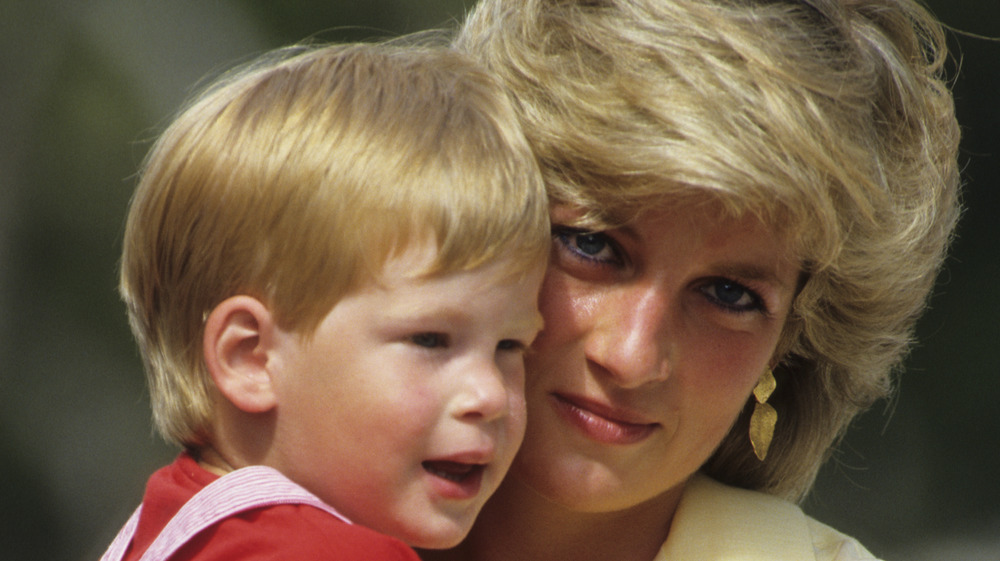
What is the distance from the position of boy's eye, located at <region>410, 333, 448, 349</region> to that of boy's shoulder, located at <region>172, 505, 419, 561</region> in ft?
0.73

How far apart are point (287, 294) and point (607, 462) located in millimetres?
566

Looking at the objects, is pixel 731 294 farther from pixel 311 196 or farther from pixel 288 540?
pixel 288 540

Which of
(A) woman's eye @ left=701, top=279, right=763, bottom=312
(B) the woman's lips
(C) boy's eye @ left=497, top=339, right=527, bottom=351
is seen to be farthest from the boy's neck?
(A) woman's eye @ left=701, top=279, right=763, bottom=312

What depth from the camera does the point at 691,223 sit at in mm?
1700

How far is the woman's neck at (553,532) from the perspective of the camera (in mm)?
1961

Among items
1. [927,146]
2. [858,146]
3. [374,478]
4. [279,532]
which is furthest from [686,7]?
[279,532]

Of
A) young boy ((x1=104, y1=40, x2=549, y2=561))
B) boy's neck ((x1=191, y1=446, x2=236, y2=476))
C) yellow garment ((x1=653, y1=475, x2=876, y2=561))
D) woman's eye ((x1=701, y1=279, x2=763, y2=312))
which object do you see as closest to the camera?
young boy ((x1=104, y1=40, x2=549, y2=561))

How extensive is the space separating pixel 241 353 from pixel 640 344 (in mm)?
528

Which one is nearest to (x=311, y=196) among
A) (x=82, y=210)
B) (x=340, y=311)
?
(x=340, y=311)

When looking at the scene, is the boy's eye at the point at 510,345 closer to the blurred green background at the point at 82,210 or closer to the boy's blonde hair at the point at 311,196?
the boy's blonde hair at the point at 311,196

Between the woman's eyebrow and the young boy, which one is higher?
the young boy

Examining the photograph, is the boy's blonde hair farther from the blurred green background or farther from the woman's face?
the blurred green background

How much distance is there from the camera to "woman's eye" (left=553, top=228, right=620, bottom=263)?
1.73 meters

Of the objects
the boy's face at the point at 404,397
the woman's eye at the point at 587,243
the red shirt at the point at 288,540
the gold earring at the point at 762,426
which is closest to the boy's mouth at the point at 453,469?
→ the boy's face at the point at 404,397
